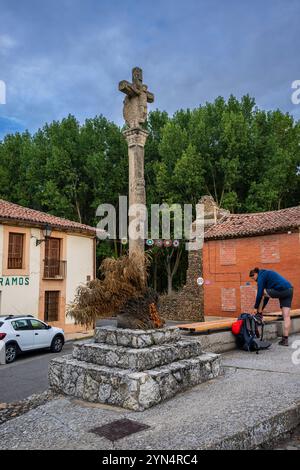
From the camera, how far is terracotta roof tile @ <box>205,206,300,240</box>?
773 inches

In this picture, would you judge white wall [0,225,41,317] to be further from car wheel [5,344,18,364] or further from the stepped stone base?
the stepped stone base

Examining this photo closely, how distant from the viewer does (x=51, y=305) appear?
2006 centimetres

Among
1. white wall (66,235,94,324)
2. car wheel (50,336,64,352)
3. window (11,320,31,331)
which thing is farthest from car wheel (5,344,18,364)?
white wall (66,235,94,324)

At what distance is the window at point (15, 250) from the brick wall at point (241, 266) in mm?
10460

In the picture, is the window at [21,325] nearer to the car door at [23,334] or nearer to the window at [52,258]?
the car door at [23,334]

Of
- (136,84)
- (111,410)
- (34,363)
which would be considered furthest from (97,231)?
(111,410)

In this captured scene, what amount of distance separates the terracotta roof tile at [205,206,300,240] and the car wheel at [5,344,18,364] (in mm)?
13056

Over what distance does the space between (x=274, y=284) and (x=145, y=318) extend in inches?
116

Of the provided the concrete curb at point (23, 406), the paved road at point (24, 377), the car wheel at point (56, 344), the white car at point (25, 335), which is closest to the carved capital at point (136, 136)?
the concrete curb at point (23, 406)

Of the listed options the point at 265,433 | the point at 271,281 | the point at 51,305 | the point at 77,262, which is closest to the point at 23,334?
the point at 51,305

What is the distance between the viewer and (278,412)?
369 centimetres

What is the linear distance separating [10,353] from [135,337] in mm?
8819

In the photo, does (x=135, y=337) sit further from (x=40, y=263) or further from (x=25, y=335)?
(x=40, y=263)

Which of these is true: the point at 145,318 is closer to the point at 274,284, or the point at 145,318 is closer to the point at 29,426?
the point at 29,426
